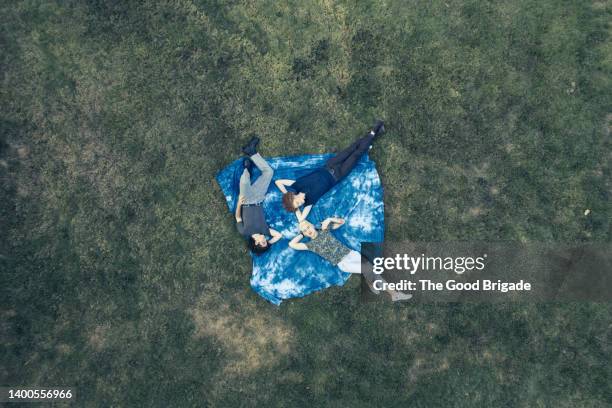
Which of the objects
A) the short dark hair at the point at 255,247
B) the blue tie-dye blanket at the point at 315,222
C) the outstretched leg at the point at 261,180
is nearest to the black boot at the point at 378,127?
the blue tie-dye blanket at the point at 315,222

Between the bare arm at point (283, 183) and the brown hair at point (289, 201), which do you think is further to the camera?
the bare arm at point (283, 183)

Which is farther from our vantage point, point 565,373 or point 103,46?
point 103,46

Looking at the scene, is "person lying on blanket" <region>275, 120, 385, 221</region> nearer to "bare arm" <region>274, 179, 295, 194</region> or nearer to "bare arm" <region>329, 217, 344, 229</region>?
"bare arm" <region>274, 179, 295, 194</region>

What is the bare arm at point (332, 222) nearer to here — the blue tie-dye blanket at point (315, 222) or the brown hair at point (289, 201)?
the blue tie-dye blanket at point (315, 222)

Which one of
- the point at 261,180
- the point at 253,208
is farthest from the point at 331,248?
the point at 261,180

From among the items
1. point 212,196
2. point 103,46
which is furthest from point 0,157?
point 212,196

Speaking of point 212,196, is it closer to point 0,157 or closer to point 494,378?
point 0,157
